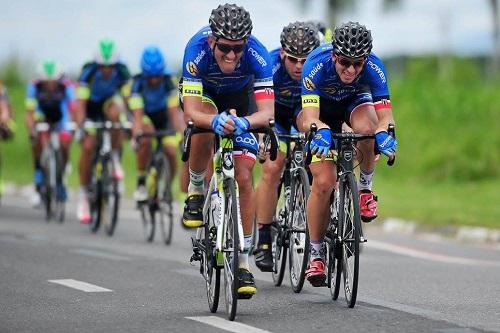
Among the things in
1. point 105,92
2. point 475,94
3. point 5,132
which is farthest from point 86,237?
point 475,94

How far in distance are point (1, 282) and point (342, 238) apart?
349cm

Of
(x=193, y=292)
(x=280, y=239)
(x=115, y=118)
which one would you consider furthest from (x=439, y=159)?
(x=193, y=292)

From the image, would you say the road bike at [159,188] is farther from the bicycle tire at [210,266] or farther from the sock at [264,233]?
the bicycle tire at [210,266]

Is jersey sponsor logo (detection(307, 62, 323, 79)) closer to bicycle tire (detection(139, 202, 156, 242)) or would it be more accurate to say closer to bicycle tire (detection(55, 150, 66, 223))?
bicycle tire (detection(139, 202, 156, 242))

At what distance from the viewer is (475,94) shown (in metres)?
32.3

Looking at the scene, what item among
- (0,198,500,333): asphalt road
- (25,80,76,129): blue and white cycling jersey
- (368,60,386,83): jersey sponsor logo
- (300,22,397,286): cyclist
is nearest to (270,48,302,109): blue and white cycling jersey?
(300,22,397,286): cyclist

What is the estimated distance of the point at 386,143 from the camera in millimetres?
10000

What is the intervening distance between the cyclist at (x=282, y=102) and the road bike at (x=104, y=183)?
532cm

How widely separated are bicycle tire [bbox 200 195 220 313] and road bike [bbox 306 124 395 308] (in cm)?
95

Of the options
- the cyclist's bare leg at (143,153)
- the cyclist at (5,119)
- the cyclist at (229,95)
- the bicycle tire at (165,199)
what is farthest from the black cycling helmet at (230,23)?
the cyclist at (5,119)

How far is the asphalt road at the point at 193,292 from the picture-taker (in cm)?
926

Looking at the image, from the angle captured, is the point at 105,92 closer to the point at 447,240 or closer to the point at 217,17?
the point at 447,240

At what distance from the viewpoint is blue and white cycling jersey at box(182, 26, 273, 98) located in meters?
10.2

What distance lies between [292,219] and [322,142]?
1.77 meters
